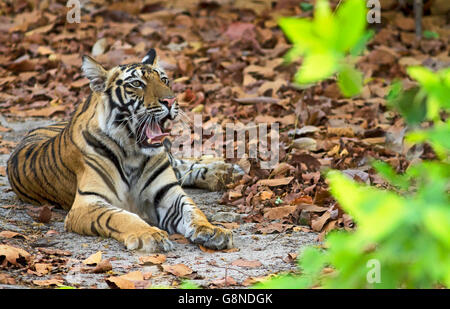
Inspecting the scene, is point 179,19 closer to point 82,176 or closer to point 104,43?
point 104,43

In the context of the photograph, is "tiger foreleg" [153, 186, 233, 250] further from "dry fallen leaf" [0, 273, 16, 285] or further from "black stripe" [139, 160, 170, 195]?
"dry fallen leaf" [0, 273, 16, 285]

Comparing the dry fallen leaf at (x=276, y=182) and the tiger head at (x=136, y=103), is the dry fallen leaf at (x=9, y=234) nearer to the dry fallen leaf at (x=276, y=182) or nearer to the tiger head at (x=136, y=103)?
the tiger head at (x=136, y=103)

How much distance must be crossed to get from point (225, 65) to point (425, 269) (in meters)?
7.64

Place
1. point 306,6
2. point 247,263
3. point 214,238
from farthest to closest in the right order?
point 306,6 < point 214,238 < point 247,263

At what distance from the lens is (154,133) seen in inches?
191

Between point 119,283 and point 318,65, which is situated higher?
point 318,65

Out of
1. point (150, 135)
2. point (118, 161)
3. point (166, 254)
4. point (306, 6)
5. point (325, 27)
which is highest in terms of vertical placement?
point (306, 6)

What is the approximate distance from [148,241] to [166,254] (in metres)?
0.13

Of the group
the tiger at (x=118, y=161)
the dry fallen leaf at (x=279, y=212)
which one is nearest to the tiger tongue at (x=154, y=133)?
the tiger at (x=118, y=161)

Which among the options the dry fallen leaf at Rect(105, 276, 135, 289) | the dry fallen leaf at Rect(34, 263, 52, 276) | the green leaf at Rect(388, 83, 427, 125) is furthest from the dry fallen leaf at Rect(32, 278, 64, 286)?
the green leaf at Rect(388, 83, 427, 125)

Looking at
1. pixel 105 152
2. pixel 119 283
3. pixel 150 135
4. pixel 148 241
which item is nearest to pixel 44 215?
pixel 105 152

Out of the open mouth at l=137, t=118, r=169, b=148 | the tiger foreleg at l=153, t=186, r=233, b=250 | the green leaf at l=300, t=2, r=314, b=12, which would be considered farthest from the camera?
the green leaf at l=300, t=2, r=314, b=12

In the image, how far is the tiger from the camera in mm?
4660

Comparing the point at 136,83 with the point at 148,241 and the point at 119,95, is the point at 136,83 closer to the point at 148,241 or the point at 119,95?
the point at 119,95
